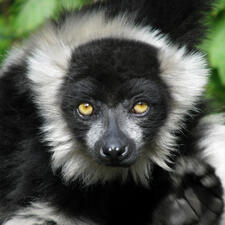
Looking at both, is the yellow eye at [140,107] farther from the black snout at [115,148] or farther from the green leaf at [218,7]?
the green leaf at [218,7]

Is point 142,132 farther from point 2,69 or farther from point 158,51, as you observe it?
point 2,69

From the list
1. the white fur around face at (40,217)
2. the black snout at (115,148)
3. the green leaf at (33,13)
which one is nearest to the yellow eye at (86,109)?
the black snout at (115,148)

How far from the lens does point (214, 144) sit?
15.4ft

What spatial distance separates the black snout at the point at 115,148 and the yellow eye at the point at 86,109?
19 centimetres

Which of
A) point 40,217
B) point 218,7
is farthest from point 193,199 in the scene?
point 218,7

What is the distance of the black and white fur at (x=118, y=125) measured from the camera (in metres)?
4.42

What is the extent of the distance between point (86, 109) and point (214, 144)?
1044mm

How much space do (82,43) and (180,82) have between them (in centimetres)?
80

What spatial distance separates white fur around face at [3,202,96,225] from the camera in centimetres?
449

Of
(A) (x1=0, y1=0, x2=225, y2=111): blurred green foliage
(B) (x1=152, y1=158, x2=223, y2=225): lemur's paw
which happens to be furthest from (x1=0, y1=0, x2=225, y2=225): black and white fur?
(A) (x1=0, y1=0, x2=225, y2=111): blurred green foliage

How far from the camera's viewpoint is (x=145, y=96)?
4.42 metres

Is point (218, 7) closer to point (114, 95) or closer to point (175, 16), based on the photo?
point (175, 16)

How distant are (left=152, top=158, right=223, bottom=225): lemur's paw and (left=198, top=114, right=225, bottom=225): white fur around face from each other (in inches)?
4.8

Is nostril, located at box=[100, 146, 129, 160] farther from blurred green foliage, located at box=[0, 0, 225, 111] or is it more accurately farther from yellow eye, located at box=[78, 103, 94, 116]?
blurred green foliage, located at box=[0, 0, 225, 111]
